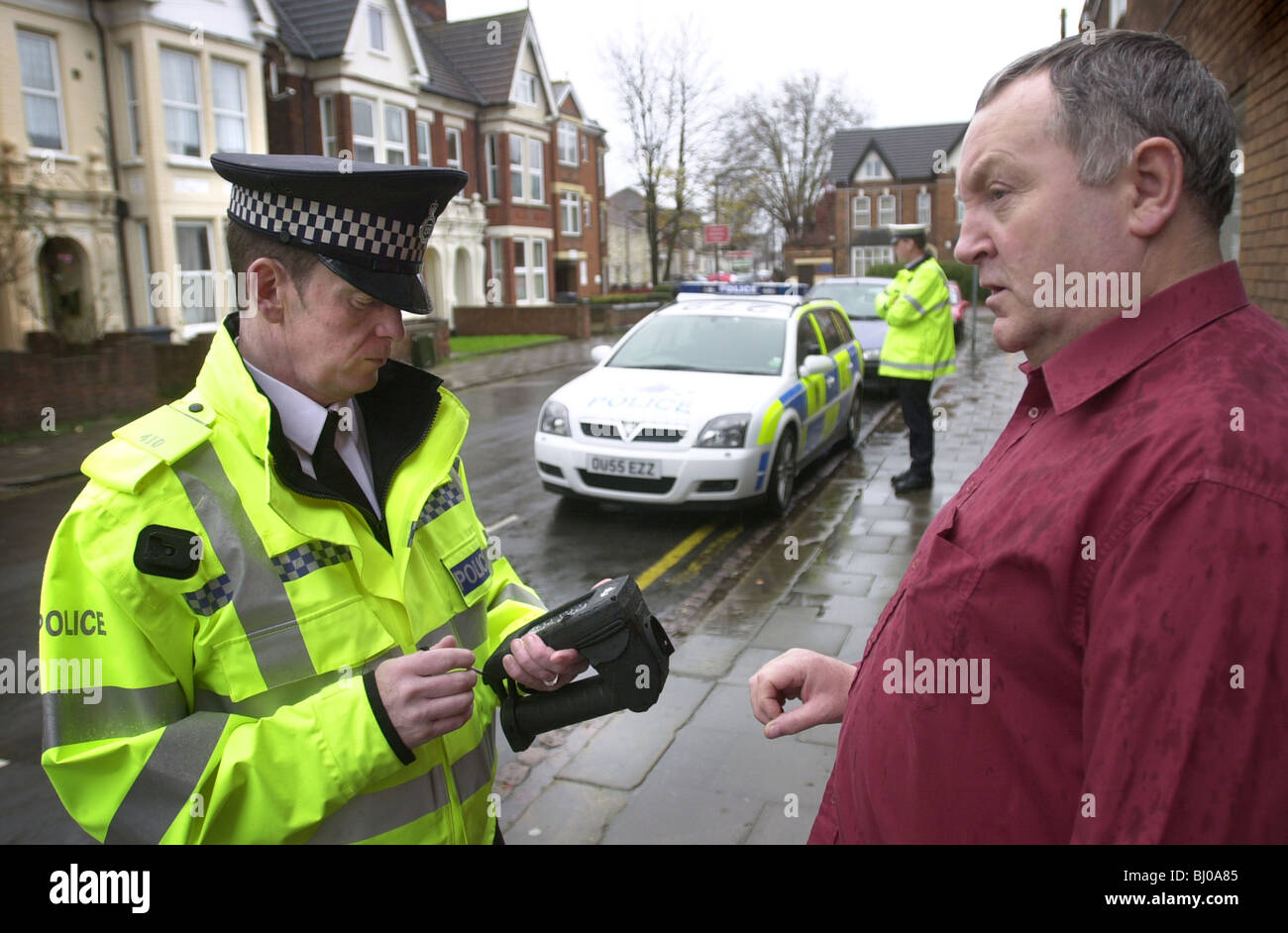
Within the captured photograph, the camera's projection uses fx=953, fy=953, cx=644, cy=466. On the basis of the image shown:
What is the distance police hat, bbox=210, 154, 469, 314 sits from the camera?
1781mm

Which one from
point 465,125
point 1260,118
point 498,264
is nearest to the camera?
point 1260,118

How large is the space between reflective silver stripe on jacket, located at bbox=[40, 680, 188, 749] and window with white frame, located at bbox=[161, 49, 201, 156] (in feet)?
68.4

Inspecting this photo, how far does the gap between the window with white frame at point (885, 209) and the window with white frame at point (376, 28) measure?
1640 inches

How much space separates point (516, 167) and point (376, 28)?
26.9ft

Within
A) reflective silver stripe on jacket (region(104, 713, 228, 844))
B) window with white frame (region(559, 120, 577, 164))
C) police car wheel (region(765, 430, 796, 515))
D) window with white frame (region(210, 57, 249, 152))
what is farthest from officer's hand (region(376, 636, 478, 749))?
window with white frame (region(559, 120, 577, 164))

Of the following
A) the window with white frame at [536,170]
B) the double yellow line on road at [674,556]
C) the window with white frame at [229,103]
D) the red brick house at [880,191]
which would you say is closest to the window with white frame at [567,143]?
the window with white frame at [536,170]

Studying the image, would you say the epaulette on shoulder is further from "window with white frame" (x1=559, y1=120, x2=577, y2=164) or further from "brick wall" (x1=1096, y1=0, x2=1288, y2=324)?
"window with white frame" (x1=559, y1=120, x2=577, y2=164)

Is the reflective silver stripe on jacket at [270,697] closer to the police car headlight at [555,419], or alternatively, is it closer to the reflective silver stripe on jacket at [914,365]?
the police car headlight at [555,419]

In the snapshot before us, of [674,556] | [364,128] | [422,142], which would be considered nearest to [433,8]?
[422,142]

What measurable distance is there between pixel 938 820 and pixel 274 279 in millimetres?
1508

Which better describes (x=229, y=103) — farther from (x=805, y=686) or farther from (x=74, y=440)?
(x=805, y=686)

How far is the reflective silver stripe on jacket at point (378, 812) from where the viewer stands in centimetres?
172

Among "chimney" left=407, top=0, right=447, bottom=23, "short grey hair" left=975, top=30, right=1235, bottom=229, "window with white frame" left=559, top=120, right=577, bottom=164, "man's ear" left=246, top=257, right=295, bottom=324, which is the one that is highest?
"chimney" left=407, top=0, right=447, bottom=23

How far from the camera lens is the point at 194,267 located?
20.5m
